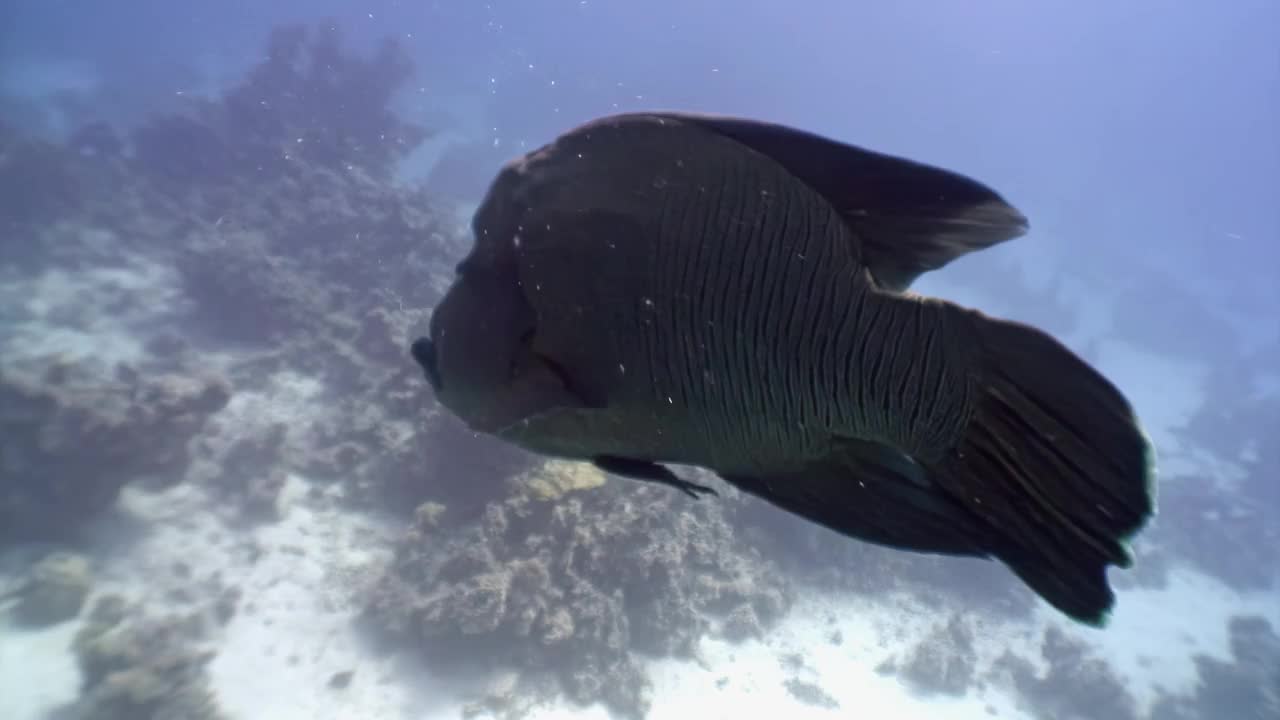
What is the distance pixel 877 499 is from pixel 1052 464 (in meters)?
0.31

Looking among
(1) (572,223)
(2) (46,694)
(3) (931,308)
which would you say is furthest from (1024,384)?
(2) (46,694)

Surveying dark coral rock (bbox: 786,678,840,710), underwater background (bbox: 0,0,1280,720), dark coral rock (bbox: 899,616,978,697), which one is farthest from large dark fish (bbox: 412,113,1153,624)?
dark coral rock (bbox: 899,616,978,697)

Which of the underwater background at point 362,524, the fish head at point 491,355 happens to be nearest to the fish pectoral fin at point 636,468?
the fish head at point 491,355

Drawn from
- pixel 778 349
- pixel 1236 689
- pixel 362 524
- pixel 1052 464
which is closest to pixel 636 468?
pixel 778 349

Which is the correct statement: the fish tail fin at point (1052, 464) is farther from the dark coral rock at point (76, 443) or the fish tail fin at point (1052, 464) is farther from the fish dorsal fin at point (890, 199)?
the dark coral rock at point (76, 443)

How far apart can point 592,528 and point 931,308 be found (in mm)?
7409

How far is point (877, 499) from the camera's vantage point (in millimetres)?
1228

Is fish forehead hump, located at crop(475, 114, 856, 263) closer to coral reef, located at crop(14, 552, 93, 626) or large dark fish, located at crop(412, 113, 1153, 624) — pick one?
large dark fish, located at crop(412, 113, 1153, 624)

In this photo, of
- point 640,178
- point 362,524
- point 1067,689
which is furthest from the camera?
point 1067,689

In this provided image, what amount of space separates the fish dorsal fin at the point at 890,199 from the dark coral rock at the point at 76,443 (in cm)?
1130

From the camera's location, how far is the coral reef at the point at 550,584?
7770 mm

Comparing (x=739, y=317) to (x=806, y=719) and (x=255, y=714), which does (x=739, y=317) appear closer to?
(x=255, y=714)

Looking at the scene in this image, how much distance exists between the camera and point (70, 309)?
45.3 ft

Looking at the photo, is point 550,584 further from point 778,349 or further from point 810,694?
point 778,349
